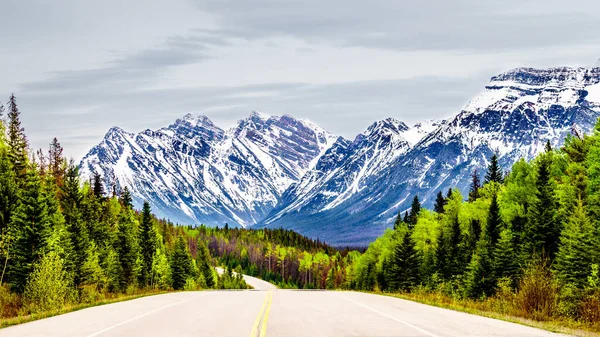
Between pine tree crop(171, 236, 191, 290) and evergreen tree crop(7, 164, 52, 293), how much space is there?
3809 centimetres

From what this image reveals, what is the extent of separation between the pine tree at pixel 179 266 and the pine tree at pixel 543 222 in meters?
44.7

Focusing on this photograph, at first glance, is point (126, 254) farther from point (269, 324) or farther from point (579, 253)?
point (269, 324)

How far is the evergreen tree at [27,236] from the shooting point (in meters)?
39.5

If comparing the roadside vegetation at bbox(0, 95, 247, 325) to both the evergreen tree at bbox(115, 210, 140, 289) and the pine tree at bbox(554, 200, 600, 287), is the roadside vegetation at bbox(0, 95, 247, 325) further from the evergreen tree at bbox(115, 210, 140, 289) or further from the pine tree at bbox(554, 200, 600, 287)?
the pine tree at bbox(554, 200, 600, 287)

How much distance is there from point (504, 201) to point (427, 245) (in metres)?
14.0

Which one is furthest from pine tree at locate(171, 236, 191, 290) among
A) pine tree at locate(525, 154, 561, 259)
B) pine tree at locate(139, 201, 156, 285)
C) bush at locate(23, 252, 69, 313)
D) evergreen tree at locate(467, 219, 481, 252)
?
bush at locate(23, 252, 69, 313)

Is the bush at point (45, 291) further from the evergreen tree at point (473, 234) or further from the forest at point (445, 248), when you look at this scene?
the evergreen tree at point (473, 234)

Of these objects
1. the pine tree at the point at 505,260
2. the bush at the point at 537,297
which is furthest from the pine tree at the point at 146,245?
the bush at the point at 537,297

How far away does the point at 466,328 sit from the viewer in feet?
55.6

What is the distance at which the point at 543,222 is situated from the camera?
4922cm

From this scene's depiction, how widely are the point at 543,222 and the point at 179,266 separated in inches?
1851

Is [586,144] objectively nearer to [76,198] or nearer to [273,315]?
[273,315]

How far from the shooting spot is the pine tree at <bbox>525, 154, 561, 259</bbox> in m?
48.9

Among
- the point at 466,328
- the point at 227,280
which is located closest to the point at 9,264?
the point at 466,328
